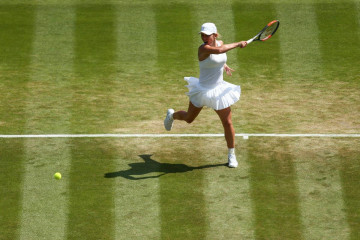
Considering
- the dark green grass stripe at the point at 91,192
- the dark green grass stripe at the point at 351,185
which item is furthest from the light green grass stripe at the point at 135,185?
the dark green grass stripe at the point at 351,185

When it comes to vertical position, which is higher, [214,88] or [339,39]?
[214,88]

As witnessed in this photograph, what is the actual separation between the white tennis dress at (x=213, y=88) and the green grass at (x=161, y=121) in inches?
37.5

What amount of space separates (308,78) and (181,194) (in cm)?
537

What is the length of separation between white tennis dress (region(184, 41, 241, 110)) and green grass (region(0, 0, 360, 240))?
37.5 inches

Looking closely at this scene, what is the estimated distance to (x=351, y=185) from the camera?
10273 mm

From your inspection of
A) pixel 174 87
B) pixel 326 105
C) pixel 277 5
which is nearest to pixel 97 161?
pixel 174 87

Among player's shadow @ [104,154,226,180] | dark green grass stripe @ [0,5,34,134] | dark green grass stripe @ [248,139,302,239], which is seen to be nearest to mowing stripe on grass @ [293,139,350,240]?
dark green grass stripe @ [248,139,302,239]

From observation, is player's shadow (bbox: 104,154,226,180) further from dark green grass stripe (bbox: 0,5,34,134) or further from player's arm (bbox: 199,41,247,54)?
dark green grass stripe (bbox: 0,5,34,134)

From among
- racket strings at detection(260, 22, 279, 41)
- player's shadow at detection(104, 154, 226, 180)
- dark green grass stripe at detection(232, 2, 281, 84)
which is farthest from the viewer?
dark green grass stripe at detection(232, 2, 281, 84)

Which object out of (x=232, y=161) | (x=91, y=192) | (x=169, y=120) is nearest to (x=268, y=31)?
(x=169, y=120)

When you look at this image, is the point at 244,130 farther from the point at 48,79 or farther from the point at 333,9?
the point at 333,9

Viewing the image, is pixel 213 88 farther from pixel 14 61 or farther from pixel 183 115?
pixel 14 61

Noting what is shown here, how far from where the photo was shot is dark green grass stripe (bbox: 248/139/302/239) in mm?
9227

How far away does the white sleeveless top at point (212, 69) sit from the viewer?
35.0 ft
